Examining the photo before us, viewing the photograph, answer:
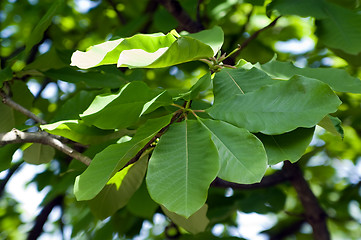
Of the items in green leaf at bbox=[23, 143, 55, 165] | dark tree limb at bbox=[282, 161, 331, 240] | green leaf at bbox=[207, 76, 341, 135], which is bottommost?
dark tree limb at bbox=[282, 161, 331, 240]

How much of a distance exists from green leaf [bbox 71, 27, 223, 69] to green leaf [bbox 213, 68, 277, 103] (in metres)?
0.06

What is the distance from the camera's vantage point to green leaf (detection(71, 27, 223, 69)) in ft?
2.36

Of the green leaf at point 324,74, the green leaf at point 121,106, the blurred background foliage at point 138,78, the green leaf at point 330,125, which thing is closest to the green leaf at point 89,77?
the blurred background foliage at point 138,78

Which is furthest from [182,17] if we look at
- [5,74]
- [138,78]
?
[5,74]

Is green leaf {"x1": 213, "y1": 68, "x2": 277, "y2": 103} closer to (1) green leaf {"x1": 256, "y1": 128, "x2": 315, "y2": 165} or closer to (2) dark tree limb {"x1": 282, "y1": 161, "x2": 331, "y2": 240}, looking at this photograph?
(1) green leaf {"x1": 256, "y1": 128, "x2": 315, "y2": 165}

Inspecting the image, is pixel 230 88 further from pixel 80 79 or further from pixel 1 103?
pixel 1 103

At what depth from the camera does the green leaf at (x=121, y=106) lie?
2.69ft

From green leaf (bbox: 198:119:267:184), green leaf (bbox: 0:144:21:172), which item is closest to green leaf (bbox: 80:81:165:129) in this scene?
green leaf (bbox: 198:119:267:184)

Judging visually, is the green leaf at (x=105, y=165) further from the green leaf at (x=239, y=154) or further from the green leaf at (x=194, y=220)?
the green leaf at (x=194, y=220)

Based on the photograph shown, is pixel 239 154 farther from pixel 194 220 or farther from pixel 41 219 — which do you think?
pixel 41 219

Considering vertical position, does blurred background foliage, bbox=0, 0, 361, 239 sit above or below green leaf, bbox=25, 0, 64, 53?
below

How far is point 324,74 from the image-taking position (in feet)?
2.95

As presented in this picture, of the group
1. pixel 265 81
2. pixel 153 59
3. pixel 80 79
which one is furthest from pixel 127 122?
pixel 80 79

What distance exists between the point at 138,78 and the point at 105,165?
0.66 metres
